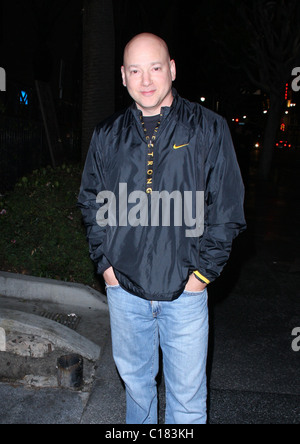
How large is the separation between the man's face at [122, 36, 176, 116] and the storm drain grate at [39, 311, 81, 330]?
287cm

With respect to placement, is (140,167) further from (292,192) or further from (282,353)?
(292,192)

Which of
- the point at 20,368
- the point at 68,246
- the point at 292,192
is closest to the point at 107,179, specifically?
the point at 20,368

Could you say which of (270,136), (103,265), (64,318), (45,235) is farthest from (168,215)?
(270,136)

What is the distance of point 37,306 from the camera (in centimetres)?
488

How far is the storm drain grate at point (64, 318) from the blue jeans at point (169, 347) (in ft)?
7.09

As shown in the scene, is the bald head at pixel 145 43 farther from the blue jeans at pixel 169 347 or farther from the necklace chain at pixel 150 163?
the blue jeans at pixel 169 347

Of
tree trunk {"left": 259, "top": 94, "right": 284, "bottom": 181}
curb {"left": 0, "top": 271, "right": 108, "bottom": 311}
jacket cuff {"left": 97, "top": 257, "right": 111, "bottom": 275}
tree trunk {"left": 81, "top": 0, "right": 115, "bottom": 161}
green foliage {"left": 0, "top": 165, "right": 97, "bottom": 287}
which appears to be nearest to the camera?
jacket cuff {"left": 97, "top": 257, "right": 111, "bottom": 275}

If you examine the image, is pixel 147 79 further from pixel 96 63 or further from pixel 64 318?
pixel 96 63

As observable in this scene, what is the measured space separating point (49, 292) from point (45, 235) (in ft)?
3.37

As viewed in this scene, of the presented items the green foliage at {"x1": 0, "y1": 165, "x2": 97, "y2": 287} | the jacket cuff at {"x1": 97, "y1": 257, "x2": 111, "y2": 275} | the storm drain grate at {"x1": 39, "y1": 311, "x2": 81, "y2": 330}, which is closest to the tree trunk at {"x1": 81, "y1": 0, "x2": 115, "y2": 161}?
the green foliage at {"x1": 0, "y1": 165, "x2": 97, "y2": 287}

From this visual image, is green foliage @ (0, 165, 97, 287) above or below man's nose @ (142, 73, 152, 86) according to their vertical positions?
below

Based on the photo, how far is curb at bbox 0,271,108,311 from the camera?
199 inches

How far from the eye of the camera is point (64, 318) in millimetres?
4793

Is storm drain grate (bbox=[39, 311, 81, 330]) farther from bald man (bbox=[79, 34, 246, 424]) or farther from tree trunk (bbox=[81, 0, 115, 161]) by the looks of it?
tree trunk (bbox=[81, 0, 115, 161])
